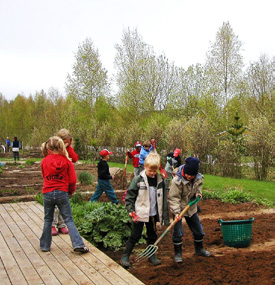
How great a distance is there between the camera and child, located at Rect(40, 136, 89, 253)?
16.5 ft

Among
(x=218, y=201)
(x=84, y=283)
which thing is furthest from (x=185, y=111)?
(x=84, y=283)

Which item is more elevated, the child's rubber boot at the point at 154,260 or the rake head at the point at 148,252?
the rake head at the point at 148,252

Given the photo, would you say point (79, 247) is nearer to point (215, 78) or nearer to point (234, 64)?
point (215, 78)

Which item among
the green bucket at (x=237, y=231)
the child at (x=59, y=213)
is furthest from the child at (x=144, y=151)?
the green bucket at (x=237, y=231)

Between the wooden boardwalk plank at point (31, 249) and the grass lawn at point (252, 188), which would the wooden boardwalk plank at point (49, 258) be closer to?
the wooden boardwalk plank at point (31, 249)

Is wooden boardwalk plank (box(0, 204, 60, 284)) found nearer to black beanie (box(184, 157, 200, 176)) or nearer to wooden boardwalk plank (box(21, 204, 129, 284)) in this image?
wooden boardwalk plank (box(21, 204, 129, 284))

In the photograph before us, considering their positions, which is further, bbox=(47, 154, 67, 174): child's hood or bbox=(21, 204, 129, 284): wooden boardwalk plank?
bbox=(47, 154, 67, 174): child's hood

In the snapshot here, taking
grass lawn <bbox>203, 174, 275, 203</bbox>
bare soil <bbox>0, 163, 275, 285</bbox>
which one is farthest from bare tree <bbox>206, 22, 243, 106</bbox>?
bare soil <bbox>0, 163, 275, 285</bbox>

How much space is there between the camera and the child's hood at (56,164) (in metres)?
5.00

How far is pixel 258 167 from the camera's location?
52.3 ft

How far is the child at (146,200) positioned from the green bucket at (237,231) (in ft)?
4.13

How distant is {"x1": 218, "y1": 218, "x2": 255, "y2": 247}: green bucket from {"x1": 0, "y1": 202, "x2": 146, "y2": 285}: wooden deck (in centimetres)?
203

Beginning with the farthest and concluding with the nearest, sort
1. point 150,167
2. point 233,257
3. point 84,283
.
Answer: point 233,257 → point 150,167 → point 84,283

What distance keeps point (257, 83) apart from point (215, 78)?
369cm
